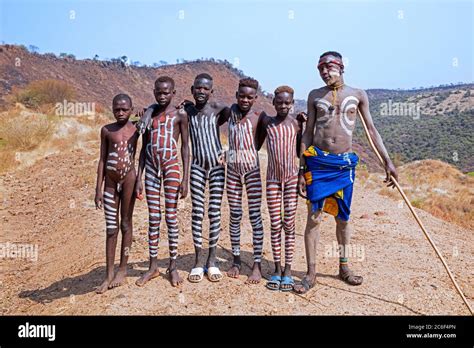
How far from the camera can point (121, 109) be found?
12.6 ft

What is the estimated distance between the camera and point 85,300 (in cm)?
382

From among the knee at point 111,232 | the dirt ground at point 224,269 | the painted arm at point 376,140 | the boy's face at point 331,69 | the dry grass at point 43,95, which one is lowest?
the dirt ground at point 224,269

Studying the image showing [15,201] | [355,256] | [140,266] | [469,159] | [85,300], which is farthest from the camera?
[469,159]

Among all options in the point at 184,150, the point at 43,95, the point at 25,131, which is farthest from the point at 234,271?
the point at 43,95

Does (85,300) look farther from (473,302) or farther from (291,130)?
(473,302)

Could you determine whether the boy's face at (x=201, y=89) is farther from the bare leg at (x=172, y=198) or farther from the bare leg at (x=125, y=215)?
the bare leg at (x=125, y=215)

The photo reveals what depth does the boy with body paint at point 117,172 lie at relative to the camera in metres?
3.84

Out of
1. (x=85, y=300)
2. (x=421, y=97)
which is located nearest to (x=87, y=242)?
(x=85, y=300)

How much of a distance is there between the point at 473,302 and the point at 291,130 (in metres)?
2.31

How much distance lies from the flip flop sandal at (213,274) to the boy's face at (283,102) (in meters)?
1.66

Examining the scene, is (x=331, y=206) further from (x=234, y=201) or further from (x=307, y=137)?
(x=234, y=201)

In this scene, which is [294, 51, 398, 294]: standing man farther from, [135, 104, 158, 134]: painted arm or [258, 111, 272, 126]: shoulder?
[135, 104, 158, 134]: painted arm

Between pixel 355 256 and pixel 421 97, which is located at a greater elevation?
pixel 421 97

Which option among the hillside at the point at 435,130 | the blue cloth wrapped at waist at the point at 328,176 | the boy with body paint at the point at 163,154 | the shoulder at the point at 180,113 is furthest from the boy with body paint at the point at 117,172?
the hillside at the point at 435,130
